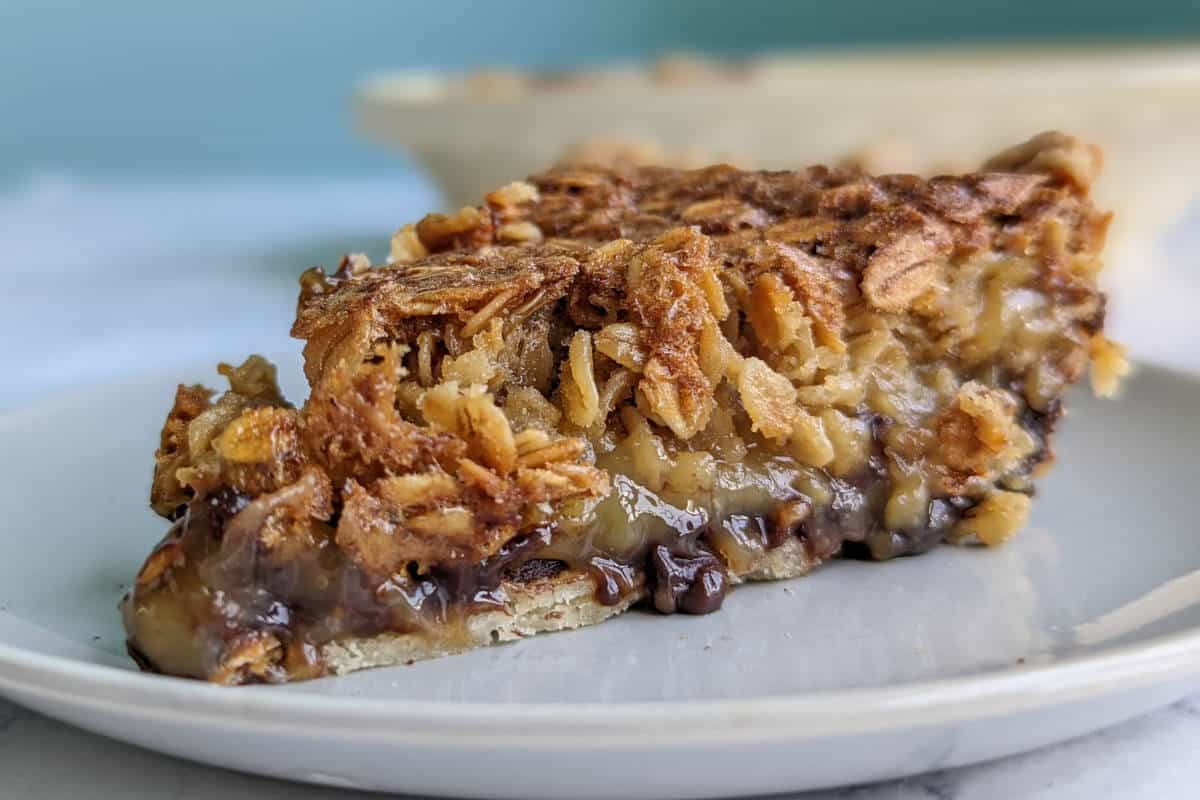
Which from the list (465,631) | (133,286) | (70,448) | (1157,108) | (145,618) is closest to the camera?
(145,618)

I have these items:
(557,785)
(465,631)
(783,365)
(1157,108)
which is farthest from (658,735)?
(1157,108)

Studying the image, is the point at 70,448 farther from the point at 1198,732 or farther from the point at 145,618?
the point at 1198,732

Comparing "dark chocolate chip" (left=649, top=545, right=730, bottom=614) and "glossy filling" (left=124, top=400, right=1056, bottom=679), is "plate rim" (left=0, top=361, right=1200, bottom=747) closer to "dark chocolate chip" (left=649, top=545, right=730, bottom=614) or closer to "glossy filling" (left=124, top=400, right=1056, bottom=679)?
"glossy filling" (left=124, top=400, right=1056, bottom=679)

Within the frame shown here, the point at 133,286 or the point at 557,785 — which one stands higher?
the point at 557,785

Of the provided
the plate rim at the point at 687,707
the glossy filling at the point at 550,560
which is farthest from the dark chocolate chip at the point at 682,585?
the plate rim at the point at 687,707

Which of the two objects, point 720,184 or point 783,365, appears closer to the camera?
point 783,365

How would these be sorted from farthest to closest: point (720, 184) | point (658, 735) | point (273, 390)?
1. point (720, 184)
2. point (273, 390)
3. point (658, 735)

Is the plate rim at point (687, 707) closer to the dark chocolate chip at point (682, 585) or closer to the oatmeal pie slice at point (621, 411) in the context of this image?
the oatmeal pie slice at point (621, 411)
